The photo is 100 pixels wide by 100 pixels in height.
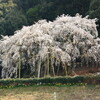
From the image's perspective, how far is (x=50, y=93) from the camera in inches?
648

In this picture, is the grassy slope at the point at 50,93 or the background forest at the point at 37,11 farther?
the background forest at the point at 37,11

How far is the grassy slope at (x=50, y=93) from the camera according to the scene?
49.1ft

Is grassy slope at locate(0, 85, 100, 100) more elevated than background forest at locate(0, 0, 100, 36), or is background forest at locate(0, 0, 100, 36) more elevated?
background forest at locate(0, 0, 100, 36)

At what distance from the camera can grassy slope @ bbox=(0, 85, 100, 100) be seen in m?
15.0

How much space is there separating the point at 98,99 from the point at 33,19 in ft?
81.6

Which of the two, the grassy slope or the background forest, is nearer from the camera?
the grassy slope

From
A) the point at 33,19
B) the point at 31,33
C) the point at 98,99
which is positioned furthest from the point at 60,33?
the point at 33,19

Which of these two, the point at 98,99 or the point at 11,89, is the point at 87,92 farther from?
the point at 11,89

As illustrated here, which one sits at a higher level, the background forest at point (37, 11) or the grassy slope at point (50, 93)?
the background forest at point (37, 11)

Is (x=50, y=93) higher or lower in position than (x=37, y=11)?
lower

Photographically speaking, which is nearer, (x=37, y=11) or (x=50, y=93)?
(x=50, y=93)

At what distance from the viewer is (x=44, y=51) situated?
20.8 m

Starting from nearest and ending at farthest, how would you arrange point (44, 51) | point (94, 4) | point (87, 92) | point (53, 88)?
point (87, 92), point (53, 88), point (44, 51), point (94, 4)

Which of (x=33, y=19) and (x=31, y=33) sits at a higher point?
(x=33, y=19)
